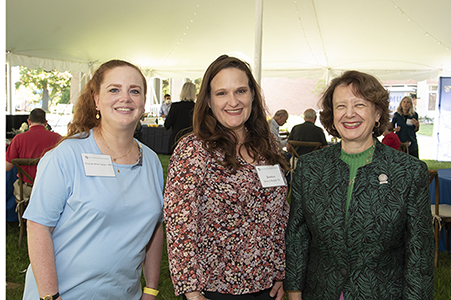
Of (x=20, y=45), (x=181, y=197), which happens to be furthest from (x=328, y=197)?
(x=20, y=45)

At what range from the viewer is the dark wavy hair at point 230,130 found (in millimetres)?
1481

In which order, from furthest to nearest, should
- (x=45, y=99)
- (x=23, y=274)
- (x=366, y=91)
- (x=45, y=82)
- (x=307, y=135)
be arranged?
(x=45, y=99), (x=45, y=82), (x=307, y=135), (x=23, y=274), (x=366, y=91)

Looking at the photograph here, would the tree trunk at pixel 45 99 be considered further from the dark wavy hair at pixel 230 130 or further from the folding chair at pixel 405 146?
the dark wavy hair at pixel 230 130

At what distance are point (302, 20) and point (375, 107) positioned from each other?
7.62 metres

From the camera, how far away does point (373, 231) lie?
53.0 inches

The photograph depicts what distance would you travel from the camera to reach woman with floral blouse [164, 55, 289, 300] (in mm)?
1328

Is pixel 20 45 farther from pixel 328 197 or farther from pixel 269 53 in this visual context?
pixel 328 197

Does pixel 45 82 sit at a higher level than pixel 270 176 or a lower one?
higher

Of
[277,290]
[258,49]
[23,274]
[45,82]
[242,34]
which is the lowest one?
[23,274]

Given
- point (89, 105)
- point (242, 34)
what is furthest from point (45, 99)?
point (89, 105)

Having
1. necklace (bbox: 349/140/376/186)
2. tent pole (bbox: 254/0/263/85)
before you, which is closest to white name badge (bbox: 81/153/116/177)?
necklace (bbox: 349/140/376/186)

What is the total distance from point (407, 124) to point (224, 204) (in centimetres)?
705

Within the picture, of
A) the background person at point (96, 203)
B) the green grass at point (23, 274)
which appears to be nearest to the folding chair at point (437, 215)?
the green grass at point (23, 274)

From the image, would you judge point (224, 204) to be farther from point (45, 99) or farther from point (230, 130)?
point (45, 99)
